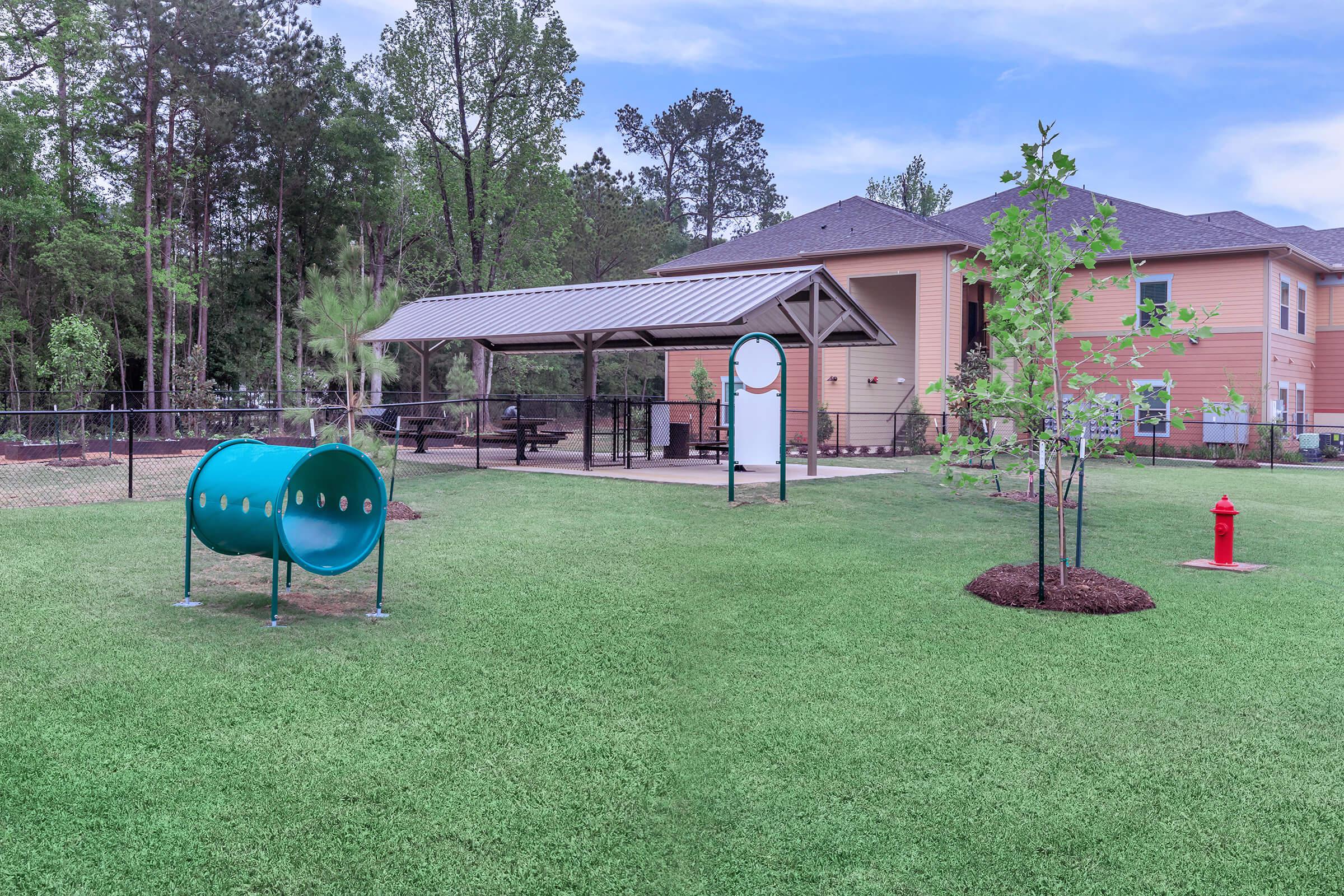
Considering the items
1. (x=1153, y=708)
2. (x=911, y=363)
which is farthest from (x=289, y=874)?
(x=911, y=363)

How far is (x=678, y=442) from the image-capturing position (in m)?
19.7

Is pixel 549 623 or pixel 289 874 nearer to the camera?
pixel 289 874

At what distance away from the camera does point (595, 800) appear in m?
3.48

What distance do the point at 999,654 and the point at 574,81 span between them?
34558mm

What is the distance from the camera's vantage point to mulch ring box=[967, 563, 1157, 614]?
21.6 ft

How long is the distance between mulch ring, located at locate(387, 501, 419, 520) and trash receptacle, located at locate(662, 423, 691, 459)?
8839 millimetres

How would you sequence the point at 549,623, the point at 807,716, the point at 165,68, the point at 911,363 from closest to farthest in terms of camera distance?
the point at 807,716 < the point at 549,623 < the point at 165,68 < the point at 911,363

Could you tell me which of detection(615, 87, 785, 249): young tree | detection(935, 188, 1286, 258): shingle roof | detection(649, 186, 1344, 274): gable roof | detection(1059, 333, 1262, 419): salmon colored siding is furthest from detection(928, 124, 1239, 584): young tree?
detection(615, 87, 785, 249): young tree

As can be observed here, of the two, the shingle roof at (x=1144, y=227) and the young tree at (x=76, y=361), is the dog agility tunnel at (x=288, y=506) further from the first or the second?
the shingle roof at (x=1144, y=227)

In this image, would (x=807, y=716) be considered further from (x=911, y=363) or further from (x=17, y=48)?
(x=17, y=48)

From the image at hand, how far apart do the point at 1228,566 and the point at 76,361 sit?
21391 mm

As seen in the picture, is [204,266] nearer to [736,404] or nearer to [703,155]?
[736,404]

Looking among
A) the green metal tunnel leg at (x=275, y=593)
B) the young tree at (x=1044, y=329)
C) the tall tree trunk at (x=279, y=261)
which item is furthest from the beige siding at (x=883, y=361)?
the green metal tunnel leg at (x=275, y=593)

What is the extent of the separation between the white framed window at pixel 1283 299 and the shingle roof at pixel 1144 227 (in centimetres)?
113
